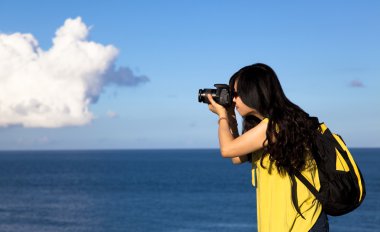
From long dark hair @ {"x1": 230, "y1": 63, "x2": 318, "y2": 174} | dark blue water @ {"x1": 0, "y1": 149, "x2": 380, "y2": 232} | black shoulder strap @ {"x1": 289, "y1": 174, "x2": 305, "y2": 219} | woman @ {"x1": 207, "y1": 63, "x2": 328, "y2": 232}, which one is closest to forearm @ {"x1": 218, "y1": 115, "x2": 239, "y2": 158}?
woman @ {"x1": 207, "y1": 63, "x2": 328, "y2": 232}

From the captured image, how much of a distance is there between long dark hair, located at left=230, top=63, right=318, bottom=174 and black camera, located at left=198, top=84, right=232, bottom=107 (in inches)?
4.8

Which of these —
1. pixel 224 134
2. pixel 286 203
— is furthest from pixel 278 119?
pixel 286 203

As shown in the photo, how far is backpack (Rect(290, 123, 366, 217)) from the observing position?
8.04 ft

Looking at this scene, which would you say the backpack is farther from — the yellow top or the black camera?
the black camera

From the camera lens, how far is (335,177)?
2471mm

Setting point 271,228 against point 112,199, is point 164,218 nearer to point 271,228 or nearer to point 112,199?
point 112,199

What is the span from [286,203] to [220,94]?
1.88 feet

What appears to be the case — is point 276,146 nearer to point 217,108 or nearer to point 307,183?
point 307,183

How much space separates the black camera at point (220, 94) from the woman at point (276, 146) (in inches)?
1.4

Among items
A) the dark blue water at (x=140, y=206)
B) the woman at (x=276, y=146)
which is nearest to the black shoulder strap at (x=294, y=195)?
the woman at (x=276, y=146)

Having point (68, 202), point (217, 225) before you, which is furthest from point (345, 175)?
point (68, 202)

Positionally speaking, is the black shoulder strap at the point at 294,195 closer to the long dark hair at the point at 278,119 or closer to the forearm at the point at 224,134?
the long dark hair at the point at 278,119

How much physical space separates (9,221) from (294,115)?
5945cm

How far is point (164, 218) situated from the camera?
58125 mm
